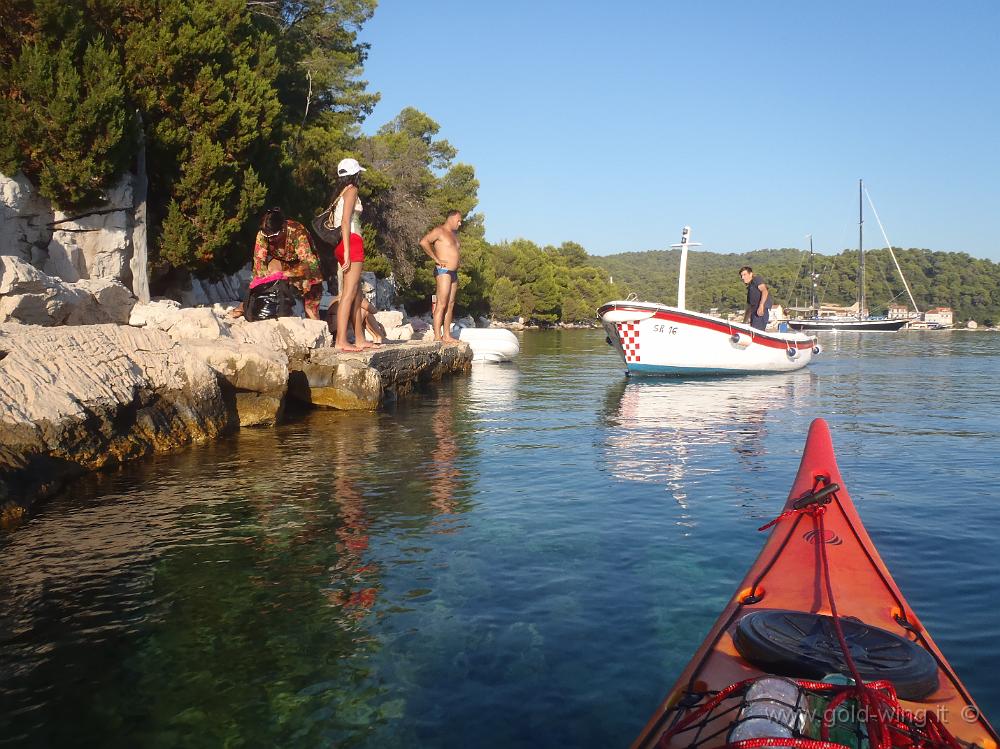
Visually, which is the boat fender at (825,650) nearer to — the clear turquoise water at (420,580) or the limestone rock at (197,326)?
the clear turquoise water at (420,580)

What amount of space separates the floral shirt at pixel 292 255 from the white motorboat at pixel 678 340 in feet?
21.2

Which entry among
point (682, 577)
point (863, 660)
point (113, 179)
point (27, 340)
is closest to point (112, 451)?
point (27, 340)

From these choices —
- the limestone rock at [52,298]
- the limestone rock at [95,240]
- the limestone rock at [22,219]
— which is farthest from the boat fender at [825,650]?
the limestone rock at [95,240]

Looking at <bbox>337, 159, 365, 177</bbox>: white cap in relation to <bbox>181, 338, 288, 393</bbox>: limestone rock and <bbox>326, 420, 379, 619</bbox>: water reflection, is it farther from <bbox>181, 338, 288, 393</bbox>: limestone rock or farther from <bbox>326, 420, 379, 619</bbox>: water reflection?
<bbox>326, 420, 379, 619</bbox>: water reflection

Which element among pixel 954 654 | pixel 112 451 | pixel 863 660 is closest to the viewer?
pixel 863 660

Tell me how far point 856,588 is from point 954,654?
733 mm

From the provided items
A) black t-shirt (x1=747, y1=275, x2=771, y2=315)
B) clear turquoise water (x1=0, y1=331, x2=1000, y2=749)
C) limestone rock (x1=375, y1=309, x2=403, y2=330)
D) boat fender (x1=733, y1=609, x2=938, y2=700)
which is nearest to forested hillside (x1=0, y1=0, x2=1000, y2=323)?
limestone rock (x1=375, y1=309, x2=403, y2=330)

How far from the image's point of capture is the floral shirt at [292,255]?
39.4ft

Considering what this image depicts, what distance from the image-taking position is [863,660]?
8.60 ft

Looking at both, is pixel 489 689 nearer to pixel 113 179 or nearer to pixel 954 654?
pixel 954 654

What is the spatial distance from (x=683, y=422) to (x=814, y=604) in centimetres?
761

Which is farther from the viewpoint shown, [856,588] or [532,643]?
[532,643]

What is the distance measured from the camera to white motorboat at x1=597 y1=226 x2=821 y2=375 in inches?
652

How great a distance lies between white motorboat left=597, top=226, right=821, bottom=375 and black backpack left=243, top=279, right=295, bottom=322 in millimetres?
6850
